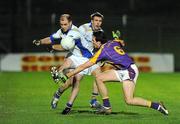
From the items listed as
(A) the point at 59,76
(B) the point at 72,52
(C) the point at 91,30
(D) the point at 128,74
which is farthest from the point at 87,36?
(A) the point at 59,76

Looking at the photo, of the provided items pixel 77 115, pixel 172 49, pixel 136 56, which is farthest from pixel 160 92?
pixel 172 49

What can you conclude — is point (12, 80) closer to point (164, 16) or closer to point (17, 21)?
point (17, 21)

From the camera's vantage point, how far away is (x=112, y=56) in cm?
1353

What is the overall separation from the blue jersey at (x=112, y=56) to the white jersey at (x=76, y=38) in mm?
1047

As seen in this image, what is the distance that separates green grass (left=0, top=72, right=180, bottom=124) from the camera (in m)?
13.2

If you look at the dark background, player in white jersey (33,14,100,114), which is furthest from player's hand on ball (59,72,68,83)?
the dark background

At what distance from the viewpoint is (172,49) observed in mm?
37406

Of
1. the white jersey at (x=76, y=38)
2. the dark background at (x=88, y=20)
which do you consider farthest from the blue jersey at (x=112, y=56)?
the dark background at (x=88, y=20)

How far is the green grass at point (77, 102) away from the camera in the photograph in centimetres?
1317

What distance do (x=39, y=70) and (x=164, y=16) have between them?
54.7ft

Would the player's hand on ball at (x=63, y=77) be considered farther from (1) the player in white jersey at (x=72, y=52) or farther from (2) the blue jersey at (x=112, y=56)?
(1) the player in white jersey at (x=72, y=52)

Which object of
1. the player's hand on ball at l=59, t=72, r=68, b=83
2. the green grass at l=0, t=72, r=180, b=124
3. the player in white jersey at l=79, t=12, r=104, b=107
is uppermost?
the player in white jersey at l=79, t=12, r=104, b=107

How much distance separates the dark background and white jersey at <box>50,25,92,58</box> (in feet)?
59.4

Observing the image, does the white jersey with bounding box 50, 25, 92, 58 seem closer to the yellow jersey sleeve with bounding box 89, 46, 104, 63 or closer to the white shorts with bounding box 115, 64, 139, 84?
the yellow jersey sleeve with bounding box 89, 46, 104, 63
